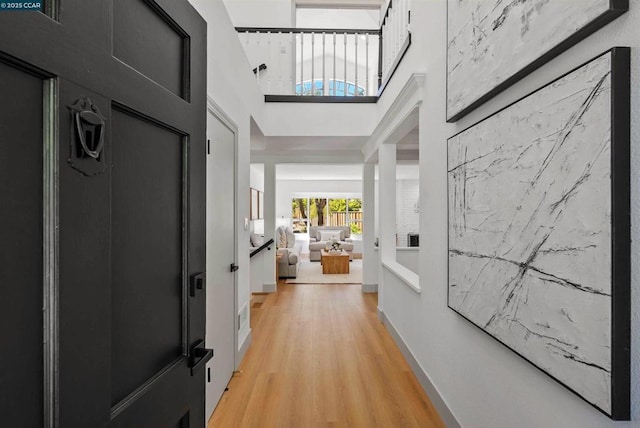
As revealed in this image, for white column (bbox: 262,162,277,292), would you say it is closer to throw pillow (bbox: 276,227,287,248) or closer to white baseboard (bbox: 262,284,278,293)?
white baseboard (bbox: 262,284,278,293)

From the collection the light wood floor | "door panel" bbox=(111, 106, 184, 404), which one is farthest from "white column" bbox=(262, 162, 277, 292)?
"door panel" bbox=(111, 106, 184, 404)

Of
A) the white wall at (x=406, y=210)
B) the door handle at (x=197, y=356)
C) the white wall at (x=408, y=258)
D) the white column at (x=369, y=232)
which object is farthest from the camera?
the white wall at (x=406, y=210)

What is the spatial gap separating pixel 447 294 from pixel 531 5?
1402 mm

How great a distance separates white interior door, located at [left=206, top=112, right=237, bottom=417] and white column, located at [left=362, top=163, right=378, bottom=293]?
3018mm

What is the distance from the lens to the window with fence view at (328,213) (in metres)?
12.0

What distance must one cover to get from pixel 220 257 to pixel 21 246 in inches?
70.9

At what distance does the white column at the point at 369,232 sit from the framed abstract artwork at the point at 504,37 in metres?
3.56

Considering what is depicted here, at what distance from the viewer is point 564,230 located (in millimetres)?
993

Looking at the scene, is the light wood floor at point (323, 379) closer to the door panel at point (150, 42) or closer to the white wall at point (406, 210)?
the door panel at point (150, 42)

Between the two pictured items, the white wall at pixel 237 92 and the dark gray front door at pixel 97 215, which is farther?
the white wall at pixel 237 92

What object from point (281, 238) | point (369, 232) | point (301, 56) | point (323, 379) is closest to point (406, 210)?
point (281, 238)

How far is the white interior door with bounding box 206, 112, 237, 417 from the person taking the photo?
82.1 inches

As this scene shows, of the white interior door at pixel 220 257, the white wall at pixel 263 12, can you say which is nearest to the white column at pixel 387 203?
the white interior door at pixel 220 257

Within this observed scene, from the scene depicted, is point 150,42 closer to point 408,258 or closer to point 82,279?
point 82,279
